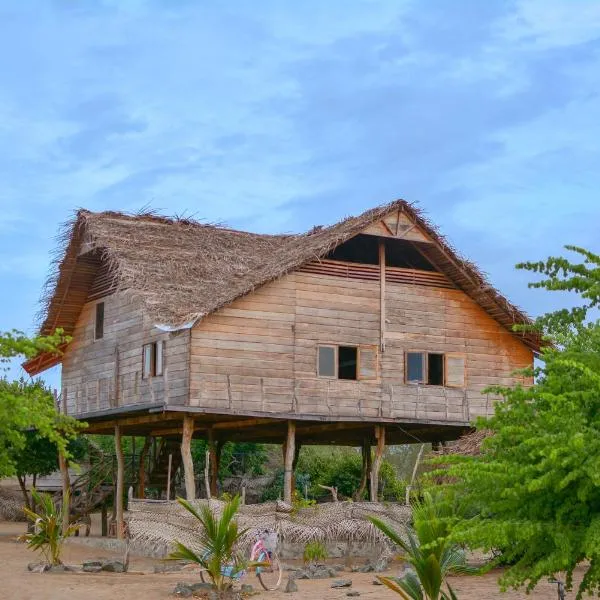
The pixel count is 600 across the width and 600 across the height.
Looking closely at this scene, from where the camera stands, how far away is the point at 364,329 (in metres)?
27.6

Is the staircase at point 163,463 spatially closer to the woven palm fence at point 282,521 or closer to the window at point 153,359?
the window at point 153,359

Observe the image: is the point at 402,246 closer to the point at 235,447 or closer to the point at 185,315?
the point at 185,315

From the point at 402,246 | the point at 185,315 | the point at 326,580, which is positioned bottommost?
the point at 326,580

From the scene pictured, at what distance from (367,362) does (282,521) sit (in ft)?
17.7

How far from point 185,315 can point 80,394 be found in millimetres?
6256

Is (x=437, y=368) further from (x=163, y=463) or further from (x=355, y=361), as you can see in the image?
(x=163, y=463)

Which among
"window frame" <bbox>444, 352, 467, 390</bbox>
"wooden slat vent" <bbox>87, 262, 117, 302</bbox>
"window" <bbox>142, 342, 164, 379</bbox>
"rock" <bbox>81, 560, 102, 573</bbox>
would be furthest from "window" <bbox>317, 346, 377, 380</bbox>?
"rock" <bbox>81, 560, 102, 573</bbox>

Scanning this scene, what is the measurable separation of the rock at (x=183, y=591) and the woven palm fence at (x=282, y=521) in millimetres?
3269

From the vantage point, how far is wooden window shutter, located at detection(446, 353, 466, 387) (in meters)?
28.4

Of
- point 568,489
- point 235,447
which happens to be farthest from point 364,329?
point 568,489

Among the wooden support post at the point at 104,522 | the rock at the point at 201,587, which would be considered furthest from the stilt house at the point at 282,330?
the rock at the point at 201,587

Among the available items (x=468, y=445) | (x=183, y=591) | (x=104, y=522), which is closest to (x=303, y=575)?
(x=183, y=591)

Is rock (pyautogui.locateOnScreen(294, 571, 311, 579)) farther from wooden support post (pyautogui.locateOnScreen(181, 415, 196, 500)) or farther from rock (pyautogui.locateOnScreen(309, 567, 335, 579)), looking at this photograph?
wooden support post (pyautogui.locateOnScreen(181, 415, 196, 500))

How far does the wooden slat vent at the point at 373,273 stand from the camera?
27281 mm
